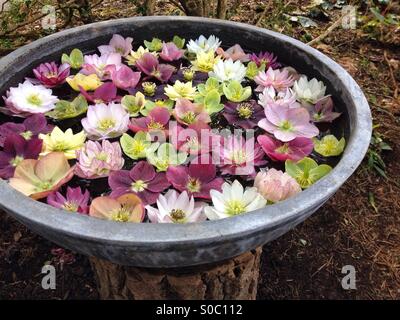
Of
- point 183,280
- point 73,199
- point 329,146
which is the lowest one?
point 183,280

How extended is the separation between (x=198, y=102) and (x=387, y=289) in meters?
0.90

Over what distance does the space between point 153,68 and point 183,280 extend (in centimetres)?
59

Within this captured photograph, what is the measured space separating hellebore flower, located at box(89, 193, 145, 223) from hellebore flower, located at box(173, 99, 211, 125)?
300 mm

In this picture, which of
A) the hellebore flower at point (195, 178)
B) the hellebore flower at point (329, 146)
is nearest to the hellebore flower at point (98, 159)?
the hellebore flower at point (195, 178)

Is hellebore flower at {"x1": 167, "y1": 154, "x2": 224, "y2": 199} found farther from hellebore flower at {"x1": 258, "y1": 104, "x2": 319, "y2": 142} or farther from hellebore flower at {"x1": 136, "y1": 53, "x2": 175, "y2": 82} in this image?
hellebore flower at {"x1": 136, "y1": 53, "x2": 175, "y2": 82}

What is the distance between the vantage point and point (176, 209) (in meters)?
0.92

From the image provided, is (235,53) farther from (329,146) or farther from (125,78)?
(329,146)

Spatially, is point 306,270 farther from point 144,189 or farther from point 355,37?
point 355,37

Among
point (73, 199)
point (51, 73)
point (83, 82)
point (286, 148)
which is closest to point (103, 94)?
point (83, 82)

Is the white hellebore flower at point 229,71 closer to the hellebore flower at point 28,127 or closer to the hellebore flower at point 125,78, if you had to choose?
the hellebore flower at point 125,78

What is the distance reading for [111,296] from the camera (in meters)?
1.30

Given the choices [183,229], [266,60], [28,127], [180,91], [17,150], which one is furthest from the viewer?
[266,60]

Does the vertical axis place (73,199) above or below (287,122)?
below

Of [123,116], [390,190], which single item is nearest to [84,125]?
[123,116]
